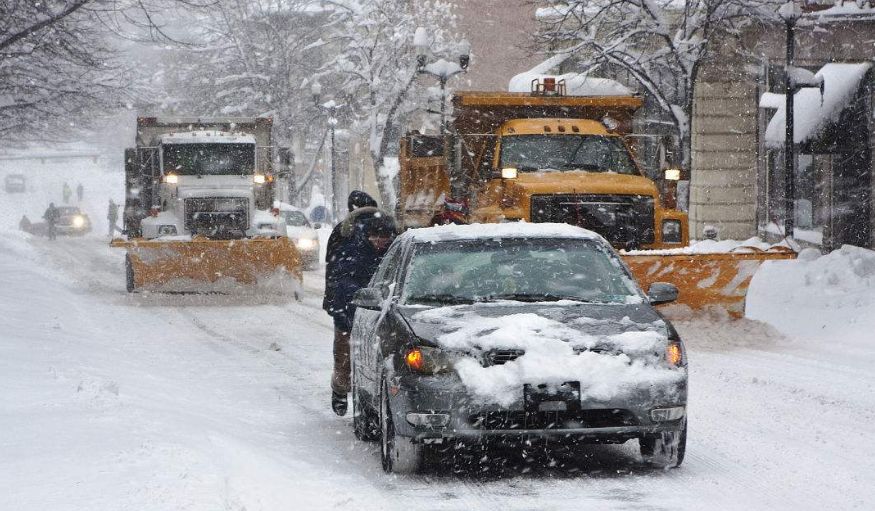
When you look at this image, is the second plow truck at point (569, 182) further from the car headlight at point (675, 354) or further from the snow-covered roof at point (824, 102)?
the snow-covered roof at point (824, 102)

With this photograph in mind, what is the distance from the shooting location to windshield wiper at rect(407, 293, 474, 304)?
26.5 ft

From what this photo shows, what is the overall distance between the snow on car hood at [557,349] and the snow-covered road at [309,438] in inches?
21.9

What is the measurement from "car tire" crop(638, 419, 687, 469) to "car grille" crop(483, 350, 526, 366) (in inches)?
34.3

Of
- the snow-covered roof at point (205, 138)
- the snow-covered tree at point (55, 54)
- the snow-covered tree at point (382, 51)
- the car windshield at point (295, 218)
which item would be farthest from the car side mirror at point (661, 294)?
the snow-covered tree at point (382, 51)

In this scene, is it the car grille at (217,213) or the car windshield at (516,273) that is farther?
the car grille at (217,213)

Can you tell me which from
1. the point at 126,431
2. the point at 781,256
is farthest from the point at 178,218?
the point at 126,431

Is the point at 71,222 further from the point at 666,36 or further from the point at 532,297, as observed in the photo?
the point at 532,297

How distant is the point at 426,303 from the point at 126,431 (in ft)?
6.28

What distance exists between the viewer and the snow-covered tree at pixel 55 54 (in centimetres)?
2038

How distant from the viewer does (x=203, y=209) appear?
931 inches

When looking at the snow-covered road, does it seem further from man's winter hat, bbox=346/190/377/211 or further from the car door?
man's winter hat, bbox=346/190/377/211

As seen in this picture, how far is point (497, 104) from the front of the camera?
18734 mm

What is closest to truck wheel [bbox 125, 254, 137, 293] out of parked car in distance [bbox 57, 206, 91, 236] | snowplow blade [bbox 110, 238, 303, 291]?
snowplow blade [bbox 110, 238, 303, 291]

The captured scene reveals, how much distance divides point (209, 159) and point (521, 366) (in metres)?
17.8
